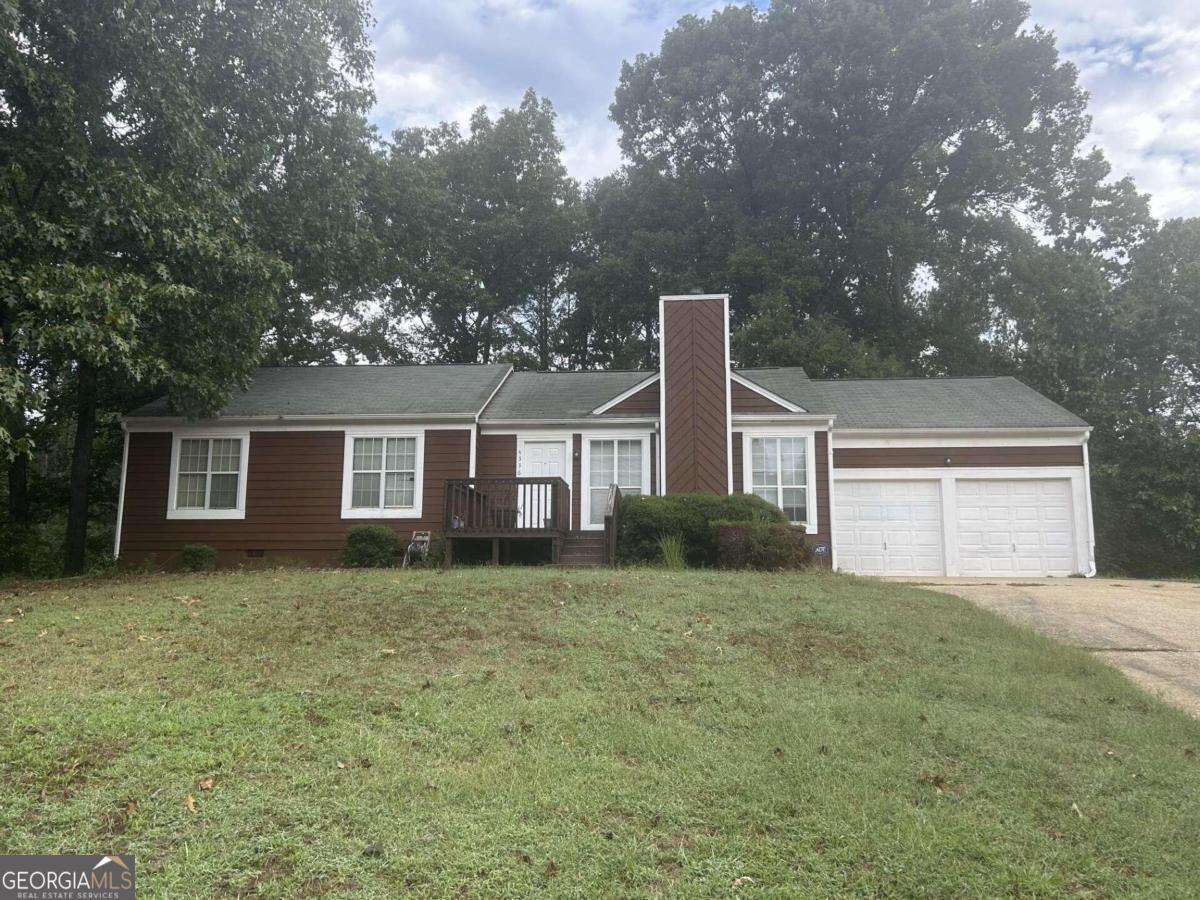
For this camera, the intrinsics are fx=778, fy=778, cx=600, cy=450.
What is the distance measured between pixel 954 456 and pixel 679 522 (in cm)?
662

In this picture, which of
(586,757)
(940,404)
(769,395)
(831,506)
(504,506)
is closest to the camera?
(586,757)

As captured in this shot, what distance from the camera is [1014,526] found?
1477 centimetres

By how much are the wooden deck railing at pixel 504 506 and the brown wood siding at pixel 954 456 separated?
595 centimetres

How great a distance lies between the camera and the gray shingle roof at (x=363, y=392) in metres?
14.5

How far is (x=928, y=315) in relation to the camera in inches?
1003

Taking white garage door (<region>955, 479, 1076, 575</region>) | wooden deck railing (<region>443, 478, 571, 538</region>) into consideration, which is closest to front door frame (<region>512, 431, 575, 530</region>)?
wooden deck railing (<region>443, 478, 571, 538</region>)

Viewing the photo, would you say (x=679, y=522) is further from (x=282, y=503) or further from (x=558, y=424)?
(x=282, y=503)

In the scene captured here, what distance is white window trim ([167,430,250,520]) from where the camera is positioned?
14.5 meters

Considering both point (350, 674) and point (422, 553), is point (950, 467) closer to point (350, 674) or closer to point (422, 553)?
point (422, 553)

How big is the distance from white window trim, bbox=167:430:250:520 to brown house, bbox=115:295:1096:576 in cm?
3

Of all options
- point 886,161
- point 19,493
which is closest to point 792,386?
point 886,161

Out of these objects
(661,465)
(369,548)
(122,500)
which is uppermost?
(661,465)

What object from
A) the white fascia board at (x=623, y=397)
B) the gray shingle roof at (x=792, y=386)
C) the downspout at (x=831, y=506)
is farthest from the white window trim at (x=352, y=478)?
the downspout at (x=831, y=506)

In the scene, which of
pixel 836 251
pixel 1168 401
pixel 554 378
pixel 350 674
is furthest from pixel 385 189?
pixel 1168 401
